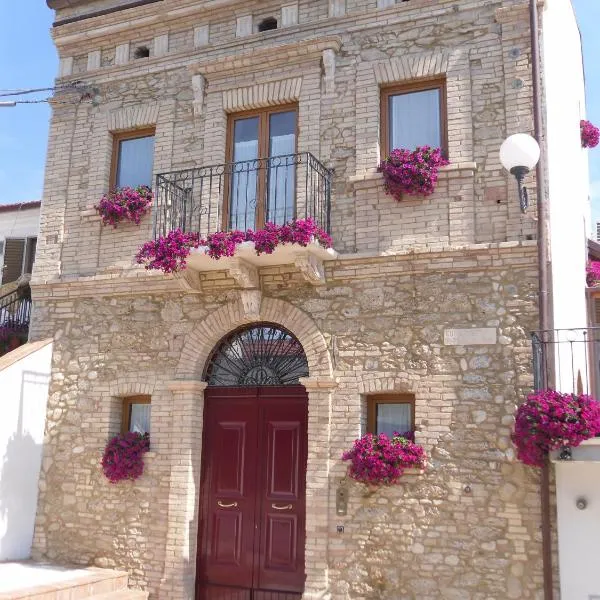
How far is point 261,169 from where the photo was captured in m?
10.2

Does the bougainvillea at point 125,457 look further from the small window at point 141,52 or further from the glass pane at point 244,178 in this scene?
the small window at point 141,52

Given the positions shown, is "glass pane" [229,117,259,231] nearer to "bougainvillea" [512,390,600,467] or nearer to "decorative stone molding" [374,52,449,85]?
"decorative stone molding" [374,52,449,85]

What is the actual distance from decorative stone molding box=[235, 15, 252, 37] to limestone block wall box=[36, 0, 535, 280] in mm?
65

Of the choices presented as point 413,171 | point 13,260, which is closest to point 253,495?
point 413,171

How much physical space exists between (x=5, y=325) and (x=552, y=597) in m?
9.16

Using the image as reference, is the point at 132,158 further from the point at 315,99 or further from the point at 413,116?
the point at 413,116

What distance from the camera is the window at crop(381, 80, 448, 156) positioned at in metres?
9.59

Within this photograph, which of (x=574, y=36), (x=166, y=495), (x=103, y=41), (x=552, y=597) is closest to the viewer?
(x=552, y=597)

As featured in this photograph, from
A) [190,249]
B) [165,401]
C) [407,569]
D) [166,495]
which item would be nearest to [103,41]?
[190,249]

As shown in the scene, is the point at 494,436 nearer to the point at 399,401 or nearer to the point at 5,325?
the point at 399,401

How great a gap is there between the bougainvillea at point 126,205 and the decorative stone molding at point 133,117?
106cm

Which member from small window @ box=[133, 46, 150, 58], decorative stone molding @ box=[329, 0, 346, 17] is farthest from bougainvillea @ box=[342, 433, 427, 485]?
small window @ box=[133, 46, 150, 58]

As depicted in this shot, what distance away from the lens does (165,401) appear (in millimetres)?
10070

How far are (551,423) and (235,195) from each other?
5.15 m
